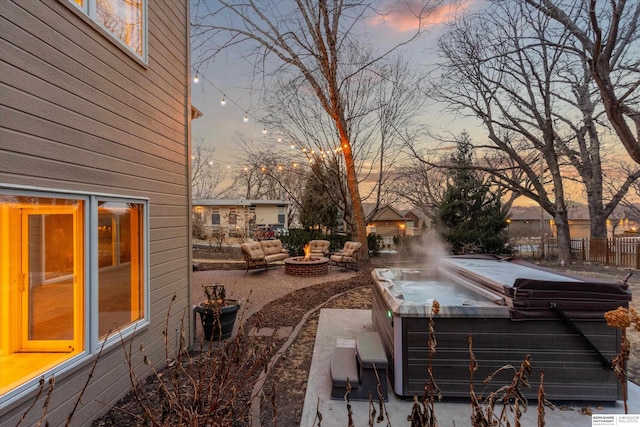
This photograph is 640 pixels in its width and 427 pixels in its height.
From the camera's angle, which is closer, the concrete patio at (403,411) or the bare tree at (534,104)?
the concrete patio at (403,411)

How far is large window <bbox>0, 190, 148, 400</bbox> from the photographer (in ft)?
7.32

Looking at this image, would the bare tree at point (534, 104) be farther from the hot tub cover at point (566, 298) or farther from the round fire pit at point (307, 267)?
the hot tub cover at point (566, 298)

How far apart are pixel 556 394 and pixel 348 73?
10479 millimetres

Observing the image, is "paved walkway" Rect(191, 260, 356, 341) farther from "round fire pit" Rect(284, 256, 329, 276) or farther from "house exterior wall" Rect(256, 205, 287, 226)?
"house exterior wall" Rect(256, 205, 287, 226)

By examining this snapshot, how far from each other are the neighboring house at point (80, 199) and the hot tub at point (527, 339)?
2.25 metres

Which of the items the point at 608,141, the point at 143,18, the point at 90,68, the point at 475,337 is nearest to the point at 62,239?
the point at 90,68

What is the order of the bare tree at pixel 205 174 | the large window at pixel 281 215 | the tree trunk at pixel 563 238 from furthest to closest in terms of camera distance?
the bare tree at pixel 205 174
the large window at pixel 281 215
the tree trunk at pixel 563 238

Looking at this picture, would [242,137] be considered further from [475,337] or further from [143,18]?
[475,337]

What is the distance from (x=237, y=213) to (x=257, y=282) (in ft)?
48.2

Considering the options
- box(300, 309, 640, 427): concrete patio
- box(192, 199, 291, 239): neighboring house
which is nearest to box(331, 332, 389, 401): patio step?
box(300, 309, 640, 427): concrete patio

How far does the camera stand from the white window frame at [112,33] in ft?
8.33

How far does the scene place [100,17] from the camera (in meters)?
2.74

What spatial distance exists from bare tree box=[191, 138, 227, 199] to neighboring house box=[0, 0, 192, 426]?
21.1m

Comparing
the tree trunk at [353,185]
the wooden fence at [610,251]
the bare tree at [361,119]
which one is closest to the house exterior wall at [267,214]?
the bare tree at [361,119]
